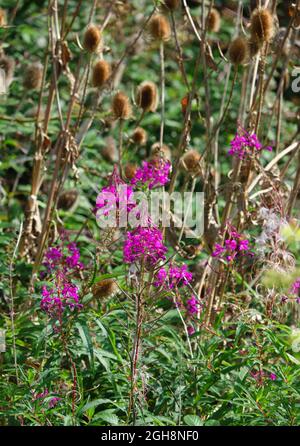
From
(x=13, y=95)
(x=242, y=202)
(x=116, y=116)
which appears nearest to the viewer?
(x=242, y=202)

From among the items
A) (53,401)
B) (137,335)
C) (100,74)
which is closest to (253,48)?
(100,74)

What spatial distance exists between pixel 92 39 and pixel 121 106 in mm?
268

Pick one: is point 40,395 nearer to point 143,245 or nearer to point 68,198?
point 143,245

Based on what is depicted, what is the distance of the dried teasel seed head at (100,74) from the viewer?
3225 mm

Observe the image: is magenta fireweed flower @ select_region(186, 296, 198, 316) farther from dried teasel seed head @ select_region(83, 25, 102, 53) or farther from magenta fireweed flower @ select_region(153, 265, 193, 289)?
dried teasel seed head @ select_region(83, 25, 102, 53)

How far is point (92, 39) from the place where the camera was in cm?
311

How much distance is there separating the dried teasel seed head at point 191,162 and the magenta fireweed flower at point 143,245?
33.1 inches

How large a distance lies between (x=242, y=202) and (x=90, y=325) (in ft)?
2.14

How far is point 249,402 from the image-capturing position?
2.38 m

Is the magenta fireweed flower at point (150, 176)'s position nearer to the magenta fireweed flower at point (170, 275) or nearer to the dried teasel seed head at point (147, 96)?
the magenta fireweed flower at point (170, 275)

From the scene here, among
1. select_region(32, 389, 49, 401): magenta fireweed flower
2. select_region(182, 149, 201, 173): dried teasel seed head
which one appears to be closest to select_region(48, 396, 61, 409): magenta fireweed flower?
select_region(32, 389, 49, 401): magenta fireweed flower

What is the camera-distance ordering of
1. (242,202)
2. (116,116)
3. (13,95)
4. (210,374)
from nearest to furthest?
(210,374)
(242,202)
(116,116)
(13,95)
